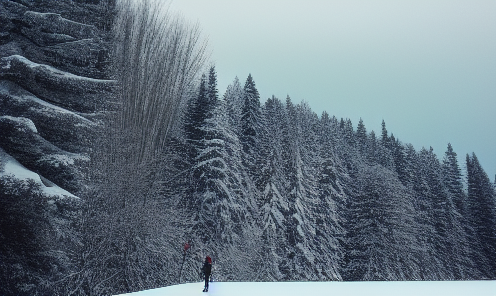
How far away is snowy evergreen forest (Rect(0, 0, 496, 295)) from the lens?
42.8 feet

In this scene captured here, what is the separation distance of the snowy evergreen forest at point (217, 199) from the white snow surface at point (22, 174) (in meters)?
0.20

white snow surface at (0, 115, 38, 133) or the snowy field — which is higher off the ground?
white snow surface at (0, 115, 38, 133)

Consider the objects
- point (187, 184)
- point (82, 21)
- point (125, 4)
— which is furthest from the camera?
point (187, 184)

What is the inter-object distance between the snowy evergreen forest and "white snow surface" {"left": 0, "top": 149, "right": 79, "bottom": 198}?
0.66ft

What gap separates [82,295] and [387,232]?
27178 mm

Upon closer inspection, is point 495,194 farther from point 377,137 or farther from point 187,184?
point 187,184

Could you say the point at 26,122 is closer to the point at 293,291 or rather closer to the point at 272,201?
→ the point at 293,291

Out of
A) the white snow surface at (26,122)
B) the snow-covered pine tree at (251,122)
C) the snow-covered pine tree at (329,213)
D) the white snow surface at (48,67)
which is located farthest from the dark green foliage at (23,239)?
the snow-covered pine tree at (329,213)

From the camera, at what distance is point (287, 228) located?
100ft

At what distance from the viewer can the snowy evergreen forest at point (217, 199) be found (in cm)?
1304

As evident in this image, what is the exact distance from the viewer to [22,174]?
1213 centimetres

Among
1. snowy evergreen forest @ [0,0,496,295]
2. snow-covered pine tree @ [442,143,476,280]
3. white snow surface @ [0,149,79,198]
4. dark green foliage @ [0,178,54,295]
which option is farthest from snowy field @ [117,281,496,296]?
snow-covered pine tree @ [442,143,476,280]

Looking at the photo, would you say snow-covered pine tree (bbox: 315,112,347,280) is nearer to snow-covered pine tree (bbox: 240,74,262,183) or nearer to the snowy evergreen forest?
the snowy evergreen forest

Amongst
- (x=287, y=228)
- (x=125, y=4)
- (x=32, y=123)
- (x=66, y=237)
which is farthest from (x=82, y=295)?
(x=287, y=228)
